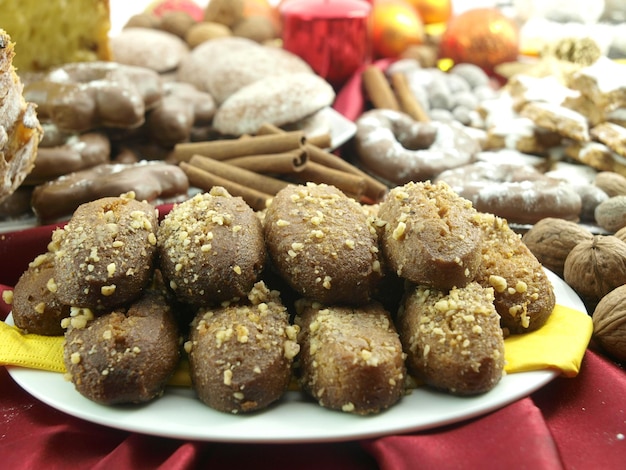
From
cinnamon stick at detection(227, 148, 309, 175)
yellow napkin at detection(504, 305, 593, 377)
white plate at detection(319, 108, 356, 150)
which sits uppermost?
yellow napkin at detection(504, 305, 593, 377)

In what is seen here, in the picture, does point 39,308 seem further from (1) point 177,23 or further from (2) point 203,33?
(1) point 177,23

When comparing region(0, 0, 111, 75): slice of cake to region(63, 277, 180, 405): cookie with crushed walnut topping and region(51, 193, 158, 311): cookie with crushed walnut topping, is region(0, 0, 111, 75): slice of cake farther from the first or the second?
region(63, 277, 180, 405): cookie with crushed walnut topping

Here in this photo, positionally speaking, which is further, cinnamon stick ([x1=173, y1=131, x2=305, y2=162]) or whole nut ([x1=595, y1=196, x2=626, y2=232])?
cinnamon stick ([x1=173, y1=131, x2=305, y2=162])

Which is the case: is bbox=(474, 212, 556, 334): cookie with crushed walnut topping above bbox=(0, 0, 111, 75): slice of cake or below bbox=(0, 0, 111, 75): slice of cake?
below

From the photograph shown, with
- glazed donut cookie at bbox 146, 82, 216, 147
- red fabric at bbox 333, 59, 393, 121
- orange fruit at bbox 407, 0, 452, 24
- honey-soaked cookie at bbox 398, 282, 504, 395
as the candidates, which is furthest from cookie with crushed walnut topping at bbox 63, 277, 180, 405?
orange fruit at bbox 407, 0, 452, 24

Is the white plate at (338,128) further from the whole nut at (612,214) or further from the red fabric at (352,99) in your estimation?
the whole nut at (612,214)

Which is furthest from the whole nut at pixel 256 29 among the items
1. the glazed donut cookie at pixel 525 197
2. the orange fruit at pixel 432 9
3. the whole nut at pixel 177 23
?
the glazed donut cookie at pixel 525 197

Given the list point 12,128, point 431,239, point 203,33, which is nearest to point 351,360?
point 431,239
